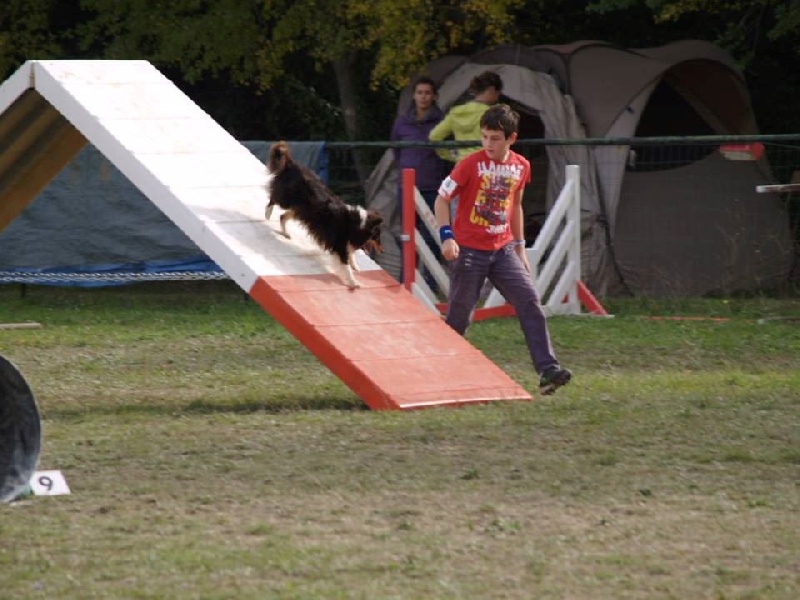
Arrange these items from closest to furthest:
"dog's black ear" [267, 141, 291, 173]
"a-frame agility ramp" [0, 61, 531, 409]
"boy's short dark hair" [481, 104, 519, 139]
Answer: "a-frame agility ramp" [0, 61, 531, 409] < "boy's short dark hair" [481, 104, 519, 139] < "dog's black ear" [267, 141, 291, 173]

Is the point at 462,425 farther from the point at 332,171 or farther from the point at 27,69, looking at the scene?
the point at 332,171

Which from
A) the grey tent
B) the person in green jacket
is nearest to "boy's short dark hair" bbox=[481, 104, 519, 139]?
the person in green jacket

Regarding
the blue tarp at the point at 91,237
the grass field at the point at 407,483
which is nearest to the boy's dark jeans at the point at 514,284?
the grass field at the point at 407,483

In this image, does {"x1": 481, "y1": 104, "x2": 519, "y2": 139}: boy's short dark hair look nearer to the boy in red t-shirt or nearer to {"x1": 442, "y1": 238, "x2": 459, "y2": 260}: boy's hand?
the boy in red t-shirt

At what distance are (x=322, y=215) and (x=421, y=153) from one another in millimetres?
4795

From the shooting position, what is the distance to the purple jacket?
46.8 feet

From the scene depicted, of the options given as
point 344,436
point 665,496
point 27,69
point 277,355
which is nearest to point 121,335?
point 277,355

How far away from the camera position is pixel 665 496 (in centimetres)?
618

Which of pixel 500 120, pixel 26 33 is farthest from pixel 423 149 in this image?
pixel 26 33

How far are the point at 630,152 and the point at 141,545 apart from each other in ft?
34.7

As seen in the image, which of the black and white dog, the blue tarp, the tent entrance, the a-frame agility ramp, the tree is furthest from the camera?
the tree

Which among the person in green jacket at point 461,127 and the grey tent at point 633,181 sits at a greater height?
the person in green jacket at point 461,127

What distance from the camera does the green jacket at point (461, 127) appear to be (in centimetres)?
1388

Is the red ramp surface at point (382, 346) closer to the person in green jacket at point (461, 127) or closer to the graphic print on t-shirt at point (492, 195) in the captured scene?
the graphic print on t-shirt at point (492, 195)
